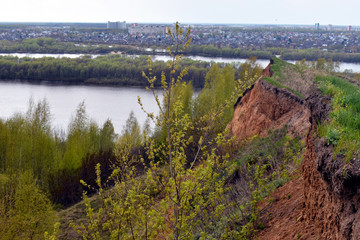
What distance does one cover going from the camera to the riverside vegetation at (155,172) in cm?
444

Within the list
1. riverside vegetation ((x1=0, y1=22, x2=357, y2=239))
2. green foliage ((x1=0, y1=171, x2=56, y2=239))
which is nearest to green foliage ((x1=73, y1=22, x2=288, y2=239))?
riverside vegetation ((x1=0, y1=22, x2=357, y2=239))

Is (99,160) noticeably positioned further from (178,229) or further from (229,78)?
(178,229)

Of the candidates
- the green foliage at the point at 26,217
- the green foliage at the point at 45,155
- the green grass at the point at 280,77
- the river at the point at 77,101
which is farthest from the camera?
the river at the point at 77,101

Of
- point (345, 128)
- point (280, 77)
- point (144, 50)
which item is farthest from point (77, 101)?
point (144, 50)

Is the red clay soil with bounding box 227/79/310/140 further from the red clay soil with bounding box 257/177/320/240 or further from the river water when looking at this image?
the river water

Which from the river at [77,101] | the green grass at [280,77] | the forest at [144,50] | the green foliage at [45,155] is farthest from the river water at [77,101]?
the forest at [144,50]

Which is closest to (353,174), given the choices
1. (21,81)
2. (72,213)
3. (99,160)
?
(72,213)

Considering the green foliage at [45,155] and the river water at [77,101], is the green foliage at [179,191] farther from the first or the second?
the river water at [77,101]

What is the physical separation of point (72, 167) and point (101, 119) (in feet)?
44.4

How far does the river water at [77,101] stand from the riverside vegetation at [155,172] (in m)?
7.64

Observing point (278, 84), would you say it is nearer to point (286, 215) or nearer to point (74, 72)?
point (286, 215)

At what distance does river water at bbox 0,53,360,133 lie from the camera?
110 feet

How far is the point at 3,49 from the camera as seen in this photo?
8344cm

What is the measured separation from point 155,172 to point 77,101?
118 feet
